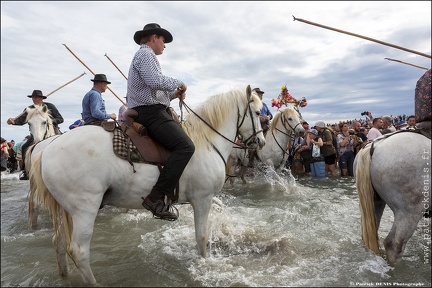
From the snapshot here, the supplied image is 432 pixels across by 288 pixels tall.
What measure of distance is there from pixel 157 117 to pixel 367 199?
307 centimetres

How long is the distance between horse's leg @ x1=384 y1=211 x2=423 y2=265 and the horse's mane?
2569mm

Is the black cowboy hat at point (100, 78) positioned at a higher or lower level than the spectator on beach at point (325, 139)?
higher

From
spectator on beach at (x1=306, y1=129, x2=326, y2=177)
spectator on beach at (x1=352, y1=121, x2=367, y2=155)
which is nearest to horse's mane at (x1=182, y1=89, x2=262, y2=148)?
spectator on beach at (x1=306, y1=129, x2=326, y2=177)

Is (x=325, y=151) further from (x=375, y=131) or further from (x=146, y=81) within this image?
(x=146, y=81)

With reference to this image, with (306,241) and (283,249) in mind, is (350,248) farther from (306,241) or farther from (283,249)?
(283,249)

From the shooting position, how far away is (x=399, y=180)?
3633 mm

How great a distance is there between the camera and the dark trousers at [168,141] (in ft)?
11.9

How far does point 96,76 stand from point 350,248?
19.9ft

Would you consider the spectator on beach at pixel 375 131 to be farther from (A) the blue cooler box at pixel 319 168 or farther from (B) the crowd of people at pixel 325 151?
(A) the blue cooler box at pixel 319 168

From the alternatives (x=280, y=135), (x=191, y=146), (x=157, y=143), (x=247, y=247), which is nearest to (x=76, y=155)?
(x=157, y=143)

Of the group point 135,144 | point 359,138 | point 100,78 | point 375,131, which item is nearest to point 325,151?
point 359,138

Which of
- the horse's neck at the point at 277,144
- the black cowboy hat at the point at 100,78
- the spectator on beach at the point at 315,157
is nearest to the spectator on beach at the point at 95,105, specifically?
the black cowboy hat at the point at 100,78

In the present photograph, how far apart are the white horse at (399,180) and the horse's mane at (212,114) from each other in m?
1.96

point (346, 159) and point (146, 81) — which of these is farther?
point (346, 159)
